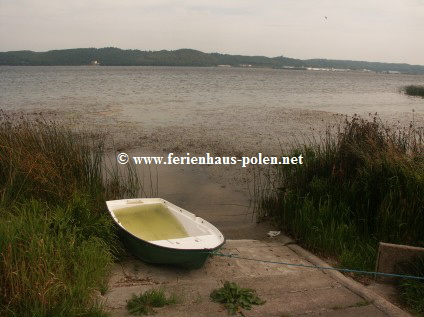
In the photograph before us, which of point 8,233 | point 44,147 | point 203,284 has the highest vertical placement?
point 44,147

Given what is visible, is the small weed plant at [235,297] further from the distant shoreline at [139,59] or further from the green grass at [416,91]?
the distant shoreline at [139,59]

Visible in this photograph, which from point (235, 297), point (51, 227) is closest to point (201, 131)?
point (51, 227)

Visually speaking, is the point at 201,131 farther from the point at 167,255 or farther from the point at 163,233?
the point at 167,255

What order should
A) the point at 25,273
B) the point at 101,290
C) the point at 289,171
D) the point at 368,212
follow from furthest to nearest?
the point at 289,171 → the point at 368,212 → the point at 101,290 → the point at 25,273

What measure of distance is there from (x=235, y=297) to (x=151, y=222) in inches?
85.5

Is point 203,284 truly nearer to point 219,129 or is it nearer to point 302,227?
point 302,227

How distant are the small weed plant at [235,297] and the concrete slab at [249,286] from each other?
0.06 meters

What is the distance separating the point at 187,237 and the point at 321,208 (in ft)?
6.78

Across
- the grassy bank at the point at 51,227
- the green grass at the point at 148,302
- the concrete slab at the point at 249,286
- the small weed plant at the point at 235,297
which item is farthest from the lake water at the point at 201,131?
the green grass at the point at 148,302

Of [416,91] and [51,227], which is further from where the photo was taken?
[416,91]

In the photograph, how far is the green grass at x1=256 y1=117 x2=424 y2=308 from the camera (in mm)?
5129

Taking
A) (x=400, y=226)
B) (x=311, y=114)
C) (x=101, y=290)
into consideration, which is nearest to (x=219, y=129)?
(x=311, y=114)

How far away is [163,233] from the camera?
541 centimetres

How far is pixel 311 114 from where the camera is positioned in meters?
19.4
